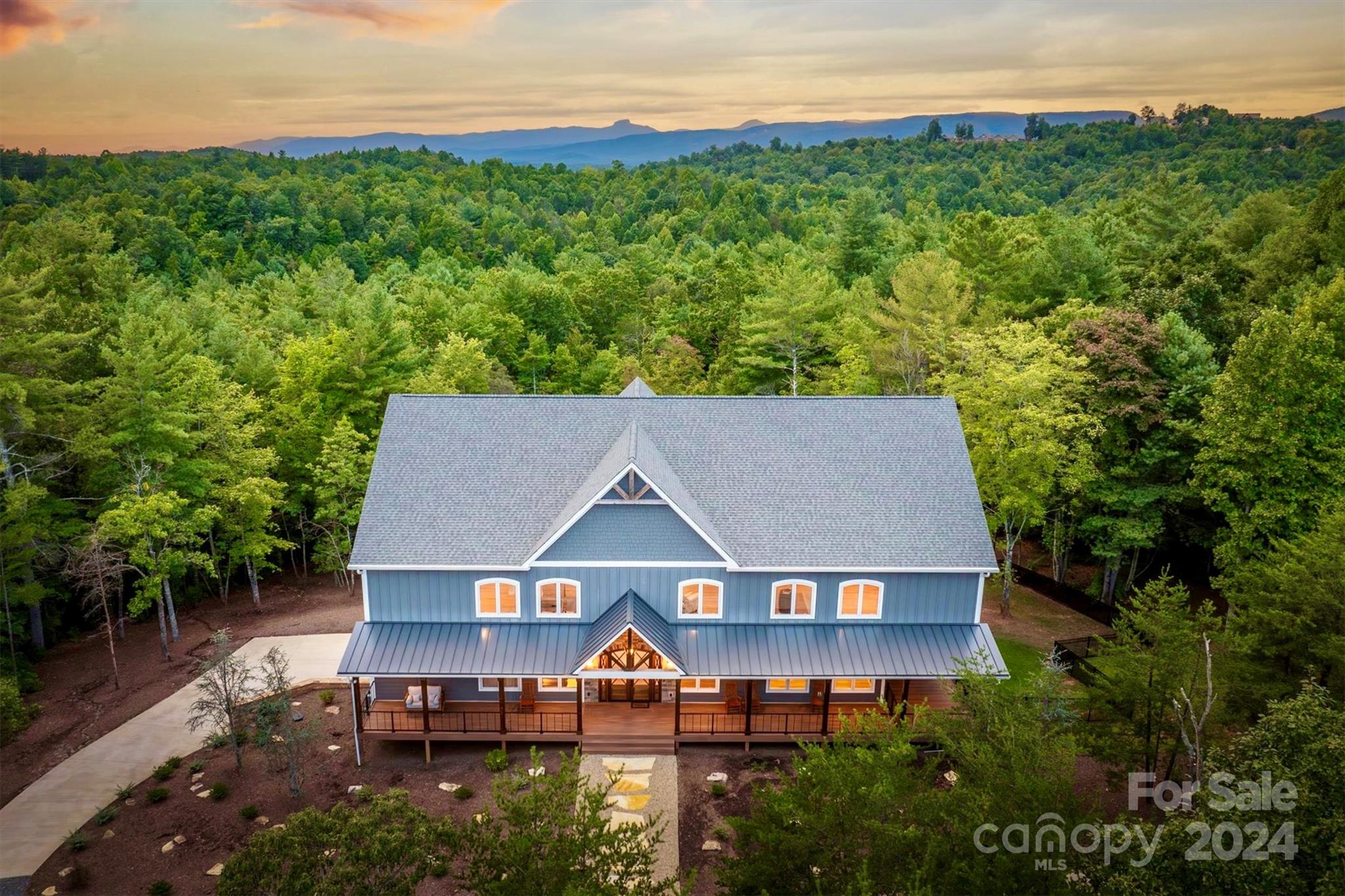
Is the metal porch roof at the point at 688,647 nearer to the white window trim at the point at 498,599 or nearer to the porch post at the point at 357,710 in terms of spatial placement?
the white window trim at the point at 498,599

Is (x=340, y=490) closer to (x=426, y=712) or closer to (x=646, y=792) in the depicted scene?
(x=426, y=712)

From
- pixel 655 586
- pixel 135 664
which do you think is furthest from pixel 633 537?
pixel 135 664

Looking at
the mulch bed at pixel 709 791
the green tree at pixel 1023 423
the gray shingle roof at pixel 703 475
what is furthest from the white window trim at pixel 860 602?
the green tree at pixel 1023 423

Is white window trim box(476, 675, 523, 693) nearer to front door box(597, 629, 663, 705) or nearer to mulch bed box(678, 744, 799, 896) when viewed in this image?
front door box(597, 629, 663, 705)

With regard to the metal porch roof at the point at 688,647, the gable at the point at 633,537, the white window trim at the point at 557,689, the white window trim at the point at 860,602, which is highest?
the gable at the point at 633,537

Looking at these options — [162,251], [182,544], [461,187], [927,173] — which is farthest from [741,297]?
[927,173]

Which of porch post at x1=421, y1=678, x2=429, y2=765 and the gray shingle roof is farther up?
the gray shingle roof

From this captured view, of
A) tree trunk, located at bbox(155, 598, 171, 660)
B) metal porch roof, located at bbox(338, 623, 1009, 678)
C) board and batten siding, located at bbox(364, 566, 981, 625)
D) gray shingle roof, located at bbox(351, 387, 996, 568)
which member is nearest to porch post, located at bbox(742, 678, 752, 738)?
metal porch roof, located at bbox(338, 623, 1009, 678)
